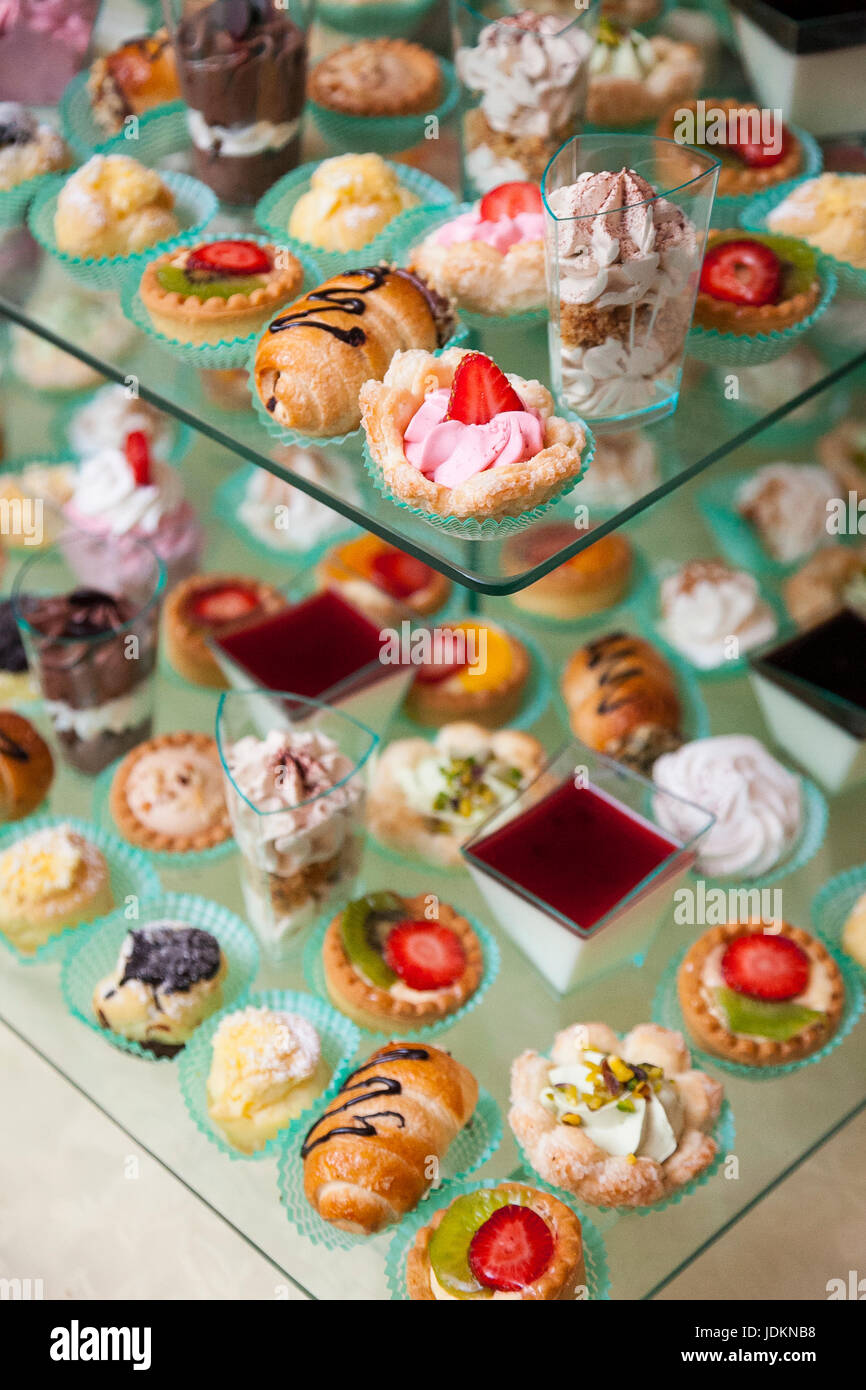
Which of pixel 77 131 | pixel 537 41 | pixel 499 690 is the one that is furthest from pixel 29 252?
Answer: pixel 499 690

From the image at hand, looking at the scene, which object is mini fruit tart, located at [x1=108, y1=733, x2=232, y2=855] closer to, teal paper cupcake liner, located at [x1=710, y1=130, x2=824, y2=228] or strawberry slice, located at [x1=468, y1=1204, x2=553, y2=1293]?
strawberry slice, located at [x1=468, y1=1204, x2=553, y2=1293]

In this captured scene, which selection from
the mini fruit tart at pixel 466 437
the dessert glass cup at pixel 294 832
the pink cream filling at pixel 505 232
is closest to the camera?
the mini fruit tart at pixel 466 437

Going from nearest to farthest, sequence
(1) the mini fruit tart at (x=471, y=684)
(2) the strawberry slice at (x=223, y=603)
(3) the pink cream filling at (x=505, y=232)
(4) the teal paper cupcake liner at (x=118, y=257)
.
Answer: (3) the pink cream filling at (x=505, y=232), (4) the teal paper cupcake liner at (x=118, y=257), (1) the mini fruit tart at (x=471, y=684), (2) the strawberry slice at (x=223, y=603)

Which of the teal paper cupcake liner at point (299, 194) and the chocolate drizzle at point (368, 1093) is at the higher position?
the teal paper cupcake liner at point (299, 194)

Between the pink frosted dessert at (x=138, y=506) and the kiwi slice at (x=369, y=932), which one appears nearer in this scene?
the kiwi slice at (x=369, y=932)

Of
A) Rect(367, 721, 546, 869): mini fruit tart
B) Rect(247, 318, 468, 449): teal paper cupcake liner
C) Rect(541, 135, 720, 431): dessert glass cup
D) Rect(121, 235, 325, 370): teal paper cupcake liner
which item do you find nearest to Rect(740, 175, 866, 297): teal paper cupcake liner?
Rect(541, 135, 720, 431): dessert glass cup

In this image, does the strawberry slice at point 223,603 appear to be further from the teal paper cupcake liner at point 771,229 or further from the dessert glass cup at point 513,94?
the teal paper cupcake liner at point 771,229

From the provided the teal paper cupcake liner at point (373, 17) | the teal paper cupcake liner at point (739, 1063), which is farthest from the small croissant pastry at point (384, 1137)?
the teal paper cupcake liner at point (373, 17)
